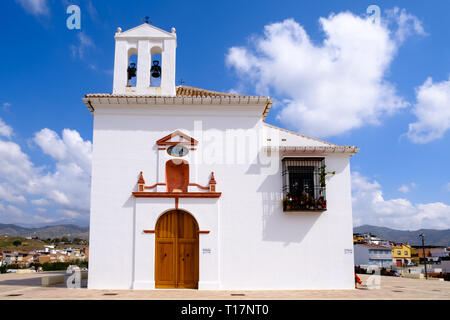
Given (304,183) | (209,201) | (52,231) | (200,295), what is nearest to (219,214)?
(209,201)

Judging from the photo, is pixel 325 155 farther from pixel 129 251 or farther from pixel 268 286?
pixel 129 251

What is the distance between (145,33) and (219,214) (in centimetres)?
761

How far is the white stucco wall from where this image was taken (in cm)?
1356

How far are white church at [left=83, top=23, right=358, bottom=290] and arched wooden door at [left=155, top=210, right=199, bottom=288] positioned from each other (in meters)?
0.03

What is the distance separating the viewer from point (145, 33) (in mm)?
15555

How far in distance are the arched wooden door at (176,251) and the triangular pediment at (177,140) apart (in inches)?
95.5

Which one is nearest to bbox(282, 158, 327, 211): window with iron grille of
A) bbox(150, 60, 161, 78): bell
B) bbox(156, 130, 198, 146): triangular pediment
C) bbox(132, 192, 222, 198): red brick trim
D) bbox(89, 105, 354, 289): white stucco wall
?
bbox(89, 105, 354, 289): white stucco wall

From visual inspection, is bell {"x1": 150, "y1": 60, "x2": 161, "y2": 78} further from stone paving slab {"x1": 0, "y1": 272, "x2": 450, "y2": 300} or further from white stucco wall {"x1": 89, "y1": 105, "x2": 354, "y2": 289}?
stone paving slab {"x1": 0, "y1": 272, "x2": 450, "y2": 300}

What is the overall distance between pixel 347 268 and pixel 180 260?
584cm

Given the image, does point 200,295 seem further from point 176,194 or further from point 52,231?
point 52,231

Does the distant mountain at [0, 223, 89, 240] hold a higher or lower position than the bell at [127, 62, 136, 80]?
lower

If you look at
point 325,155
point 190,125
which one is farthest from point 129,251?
point 325,155

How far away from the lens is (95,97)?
1420cm

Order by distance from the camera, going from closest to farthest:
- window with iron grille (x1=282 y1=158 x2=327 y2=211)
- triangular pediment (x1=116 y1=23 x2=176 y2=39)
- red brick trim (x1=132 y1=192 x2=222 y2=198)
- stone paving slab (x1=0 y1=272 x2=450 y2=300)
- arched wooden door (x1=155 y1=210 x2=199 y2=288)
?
stone paving slab (x1=0 y1=272 x2=450 y2=300), arched wooden door (x1=155 y1=210 x2=199 y2=288), red brick trim (x1=132 y1=192 x2=222 y2=198), window with iron grille (x1=282 y1=158 x2=327 y2=211), triangular pediment (x1=116 y1=23 x2=176 y2=39)
